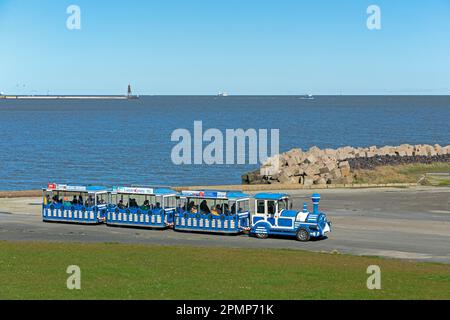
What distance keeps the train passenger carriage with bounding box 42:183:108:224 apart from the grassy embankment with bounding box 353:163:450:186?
39823 mm

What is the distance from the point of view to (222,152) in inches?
5871

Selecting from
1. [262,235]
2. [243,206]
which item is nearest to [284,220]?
[262,235]

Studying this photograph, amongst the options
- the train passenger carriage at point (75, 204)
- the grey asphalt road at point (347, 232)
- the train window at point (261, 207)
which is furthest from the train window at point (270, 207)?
the train passenger carriage at point (75, 204)

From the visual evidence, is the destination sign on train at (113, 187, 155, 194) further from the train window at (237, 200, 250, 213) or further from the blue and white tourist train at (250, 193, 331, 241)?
the blue and white tourist train at (250, 193, 331, 241)

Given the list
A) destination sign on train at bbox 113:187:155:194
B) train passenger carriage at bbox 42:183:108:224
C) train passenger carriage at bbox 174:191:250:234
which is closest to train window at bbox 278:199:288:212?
train passenger carriage at bbox 174:191:250:234

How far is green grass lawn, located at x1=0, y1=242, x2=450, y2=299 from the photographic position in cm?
2747

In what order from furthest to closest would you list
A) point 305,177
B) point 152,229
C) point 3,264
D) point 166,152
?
point 166,152 < point 305,177 < point 152,229 < point 3,264

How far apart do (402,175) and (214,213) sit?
4636cm

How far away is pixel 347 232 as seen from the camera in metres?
47.8

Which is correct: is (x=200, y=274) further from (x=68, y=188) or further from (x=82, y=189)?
(x=68, y=188)
